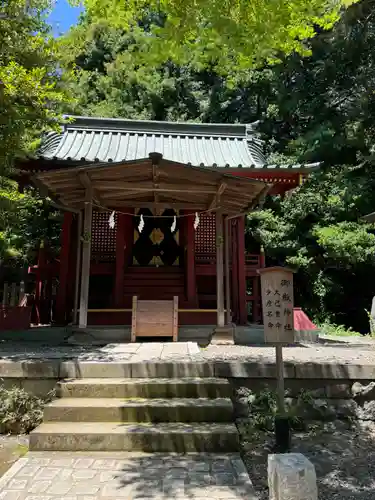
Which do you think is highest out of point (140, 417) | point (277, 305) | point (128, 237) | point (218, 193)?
point (218, 193)

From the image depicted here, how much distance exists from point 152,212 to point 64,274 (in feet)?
8.61

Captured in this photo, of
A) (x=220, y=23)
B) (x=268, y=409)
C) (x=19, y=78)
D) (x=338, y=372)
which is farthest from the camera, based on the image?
(x=19, y=78)

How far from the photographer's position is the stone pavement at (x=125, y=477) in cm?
296

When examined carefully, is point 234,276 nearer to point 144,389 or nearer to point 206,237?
point 206,237

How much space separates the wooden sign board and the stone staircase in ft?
3.16

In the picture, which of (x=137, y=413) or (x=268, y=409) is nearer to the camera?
(x=137, y=413)

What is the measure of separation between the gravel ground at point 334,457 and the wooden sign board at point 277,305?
1160 millimetres

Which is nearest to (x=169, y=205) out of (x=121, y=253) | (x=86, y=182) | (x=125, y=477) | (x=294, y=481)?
(x=121, y=253)

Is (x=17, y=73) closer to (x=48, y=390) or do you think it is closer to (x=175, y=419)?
(x=48, y=390)

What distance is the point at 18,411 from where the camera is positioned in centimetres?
450

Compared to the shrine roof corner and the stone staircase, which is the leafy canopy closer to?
the stone staircase

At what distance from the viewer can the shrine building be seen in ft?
24.1

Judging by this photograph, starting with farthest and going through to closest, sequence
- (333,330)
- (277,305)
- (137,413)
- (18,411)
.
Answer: (333,330), (18,411), (277,305), (137,413)

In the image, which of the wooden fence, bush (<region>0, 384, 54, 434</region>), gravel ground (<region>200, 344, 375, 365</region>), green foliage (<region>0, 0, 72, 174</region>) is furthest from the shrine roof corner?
bush (<region>0, 384, 54, 434</region>)
